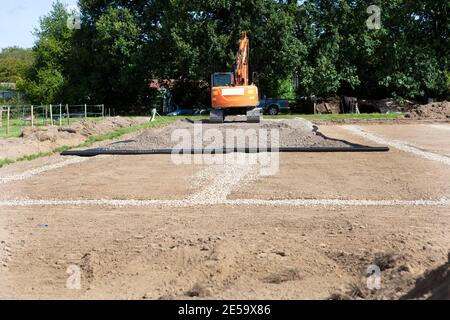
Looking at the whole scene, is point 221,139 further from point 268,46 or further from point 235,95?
point 268,46

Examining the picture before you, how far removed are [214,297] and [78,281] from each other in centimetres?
152

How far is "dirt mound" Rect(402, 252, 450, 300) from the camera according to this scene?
373 centimetres

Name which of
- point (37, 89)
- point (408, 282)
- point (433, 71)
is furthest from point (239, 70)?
point (37, 89)

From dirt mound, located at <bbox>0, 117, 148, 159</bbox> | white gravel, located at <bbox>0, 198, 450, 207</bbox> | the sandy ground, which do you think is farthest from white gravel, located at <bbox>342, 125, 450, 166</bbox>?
dirt mound, located at <bbox>0, 117, 148, 159</bbox>

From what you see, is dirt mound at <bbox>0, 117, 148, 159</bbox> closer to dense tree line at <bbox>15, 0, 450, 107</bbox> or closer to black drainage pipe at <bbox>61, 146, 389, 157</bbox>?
black drainage pipe at <bbox>61, 146, 389, 157</bbox>

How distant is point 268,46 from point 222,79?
46.6ft

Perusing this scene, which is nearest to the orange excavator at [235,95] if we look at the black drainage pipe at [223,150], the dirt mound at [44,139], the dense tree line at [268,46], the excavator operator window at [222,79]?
the excavator operator window at [222,79]

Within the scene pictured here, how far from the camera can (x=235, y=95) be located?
2481 centimetres

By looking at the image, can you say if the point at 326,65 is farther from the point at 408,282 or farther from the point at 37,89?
the point at 408,282

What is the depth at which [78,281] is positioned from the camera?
5203 mm

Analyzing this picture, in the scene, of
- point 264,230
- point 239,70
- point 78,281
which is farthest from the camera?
point 239,70

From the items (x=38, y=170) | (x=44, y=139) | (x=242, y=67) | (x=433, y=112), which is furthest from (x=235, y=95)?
(x=433, y=112)

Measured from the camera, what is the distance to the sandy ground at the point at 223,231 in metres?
5.02
